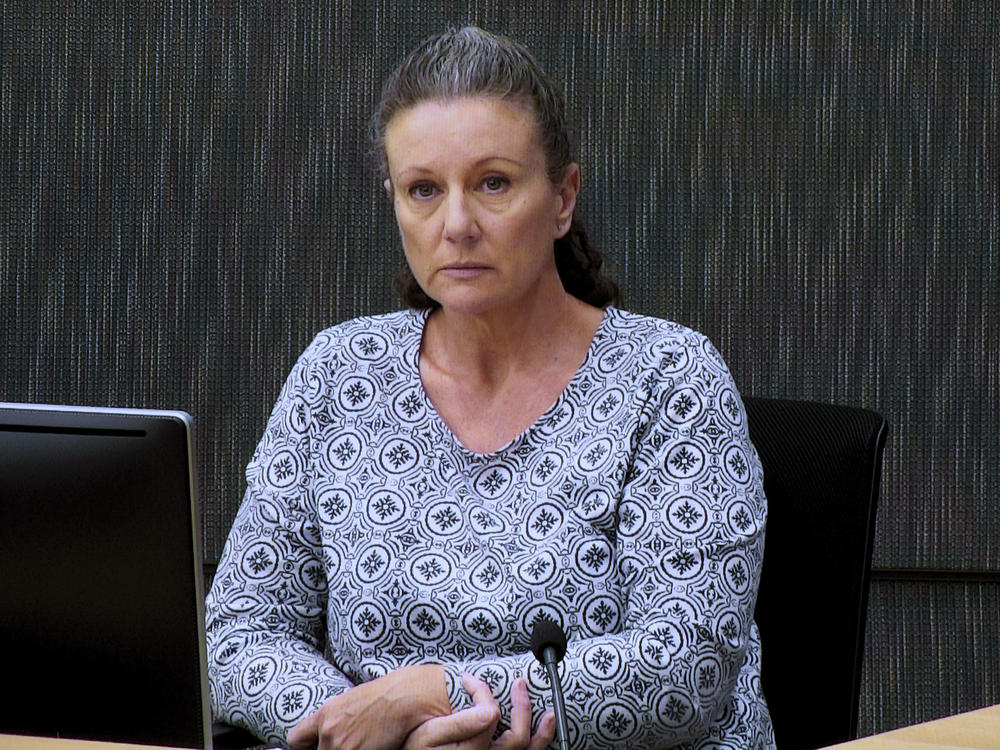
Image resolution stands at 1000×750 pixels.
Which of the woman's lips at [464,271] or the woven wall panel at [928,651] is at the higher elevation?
the woman's lips at [464,271]

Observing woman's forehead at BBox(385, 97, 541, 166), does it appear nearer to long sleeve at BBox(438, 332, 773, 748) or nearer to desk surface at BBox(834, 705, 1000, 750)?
long sleeve at BBox(438, 332, 773, 748)

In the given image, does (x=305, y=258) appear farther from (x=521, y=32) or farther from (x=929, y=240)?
(x=929, y=240)

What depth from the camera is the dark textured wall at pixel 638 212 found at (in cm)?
215

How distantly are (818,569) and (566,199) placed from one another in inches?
20.6

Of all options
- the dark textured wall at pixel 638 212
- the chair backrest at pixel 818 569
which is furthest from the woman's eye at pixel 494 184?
the dark textured wall at pixel 638 212

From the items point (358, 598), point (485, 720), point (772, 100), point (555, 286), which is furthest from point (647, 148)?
point (485, 720)

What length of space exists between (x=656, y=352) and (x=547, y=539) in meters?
0.25

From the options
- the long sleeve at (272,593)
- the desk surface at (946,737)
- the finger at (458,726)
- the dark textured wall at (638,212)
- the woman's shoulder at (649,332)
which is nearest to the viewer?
the desk surface at (946,737)

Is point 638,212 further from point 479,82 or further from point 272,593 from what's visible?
point 272,593

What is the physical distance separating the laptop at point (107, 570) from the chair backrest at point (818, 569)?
0.80 metres

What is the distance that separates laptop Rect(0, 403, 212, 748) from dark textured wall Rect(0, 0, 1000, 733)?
52.1 inches

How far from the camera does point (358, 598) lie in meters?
1.38

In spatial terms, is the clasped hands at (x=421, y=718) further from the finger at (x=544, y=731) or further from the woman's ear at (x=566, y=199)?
the woman's ear at (x=566, y=199)

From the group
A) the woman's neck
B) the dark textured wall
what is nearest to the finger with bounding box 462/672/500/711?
the woman's neck
